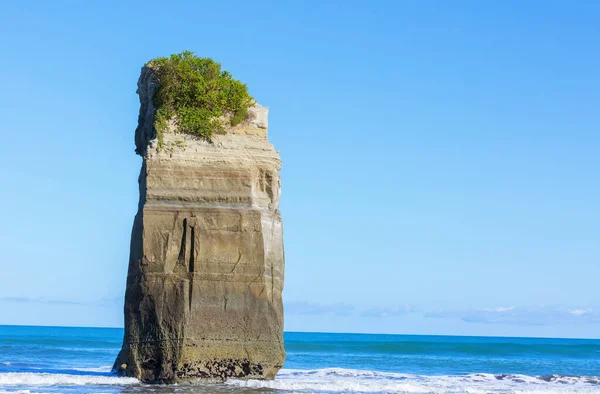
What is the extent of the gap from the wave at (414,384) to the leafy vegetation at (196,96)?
21.2 feet

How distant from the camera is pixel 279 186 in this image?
2223 centimetres

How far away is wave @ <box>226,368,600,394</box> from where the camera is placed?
21.7 metres

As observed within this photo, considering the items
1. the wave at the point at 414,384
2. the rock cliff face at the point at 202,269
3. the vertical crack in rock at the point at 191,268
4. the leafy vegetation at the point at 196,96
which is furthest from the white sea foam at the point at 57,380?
the leafy vegetation at the point at 196,96

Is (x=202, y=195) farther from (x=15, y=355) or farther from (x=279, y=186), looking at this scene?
(x=15, y=355)

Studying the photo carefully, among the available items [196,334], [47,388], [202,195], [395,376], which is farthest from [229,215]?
[395,376]

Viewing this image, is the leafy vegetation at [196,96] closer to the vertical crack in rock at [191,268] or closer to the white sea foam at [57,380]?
the vertical crack in rock at [191,268]

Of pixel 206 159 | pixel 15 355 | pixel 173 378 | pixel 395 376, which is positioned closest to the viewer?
pixel 173 378

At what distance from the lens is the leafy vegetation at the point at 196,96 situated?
21547 mm

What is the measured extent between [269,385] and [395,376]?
34.5ft

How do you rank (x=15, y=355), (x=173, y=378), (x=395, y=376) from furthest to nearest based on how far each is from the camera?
(x=15, y=355), (x=395, y=376), (x=173, y=378)

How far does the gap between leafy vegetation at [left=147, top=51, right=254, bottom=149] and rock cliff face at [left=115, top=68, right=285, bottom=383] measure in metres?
0.40

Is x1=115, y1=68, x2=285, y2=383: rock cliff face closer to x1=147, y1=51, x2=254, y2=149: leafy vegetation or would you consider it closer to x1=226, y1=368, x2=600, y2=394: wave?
x1=147, y1=51, x2=254, y2=149: leafy vegetation

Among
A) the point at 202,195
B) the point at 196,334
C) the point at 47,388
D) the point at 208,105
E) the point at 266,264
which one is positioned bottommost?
the point at 47,388

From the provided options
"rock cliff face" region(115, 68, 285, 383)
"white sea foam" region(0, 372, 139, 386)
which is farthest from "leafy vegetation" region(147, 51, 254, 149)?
"white sea foam" region(0, 372, 139, 386)
